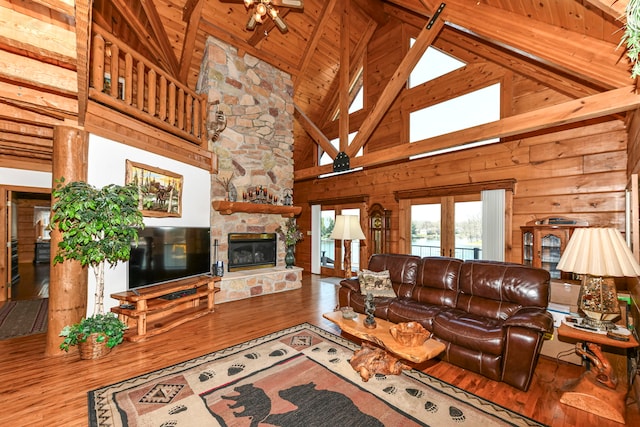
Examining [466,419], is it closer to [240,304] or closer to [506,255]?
[506,255]

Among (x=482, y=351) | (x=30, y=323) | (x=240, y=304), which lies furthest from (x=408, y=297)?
(x=30, y=323)

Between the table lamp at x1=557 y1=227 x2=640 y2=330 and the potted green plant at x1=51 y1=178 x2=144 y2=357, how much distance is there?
14.0ft

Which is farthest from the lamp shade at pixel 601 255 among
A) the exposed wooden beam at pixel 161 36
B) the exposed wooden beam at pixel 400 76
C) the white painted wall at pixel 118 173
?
the exposed wooden beam at pixel 161 36

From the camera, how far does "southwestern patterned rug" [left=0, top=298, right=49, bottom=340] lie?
3.56 metres

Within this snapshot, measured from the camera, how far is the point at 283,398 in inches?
87.7

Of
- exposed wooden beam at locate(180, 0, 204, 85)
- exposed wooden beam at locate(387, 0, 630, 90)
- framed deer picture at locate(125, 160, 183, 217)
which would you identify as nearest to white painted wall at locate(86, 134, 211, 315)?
framed deer picture at locate(125, 160, 183, 217)

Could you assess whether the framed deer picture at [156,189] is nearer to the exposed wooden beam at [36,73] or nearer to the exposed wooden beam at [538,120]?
the exposed wooden beam at [36,73]

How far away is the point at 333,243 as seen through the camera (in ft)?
25.1

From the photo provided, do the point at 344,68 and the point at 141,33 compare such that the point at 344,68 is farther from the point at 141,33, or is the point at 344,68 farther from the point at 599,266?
the point at 599,266

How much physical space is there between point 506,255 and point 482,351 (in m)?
2.55

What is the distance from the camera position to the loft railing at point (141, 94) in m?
3.33

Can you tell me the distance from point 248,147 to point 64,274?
3630mm

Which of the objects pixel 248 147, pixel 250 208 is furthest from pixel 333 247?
pixel 248 147

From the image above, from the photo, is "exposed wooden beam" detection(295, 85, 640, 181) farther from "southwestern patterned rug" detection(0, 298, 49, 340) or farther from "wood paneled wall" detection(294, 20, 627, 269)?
"southwestern patterned rug" detection(0, 298, 49, 340)
